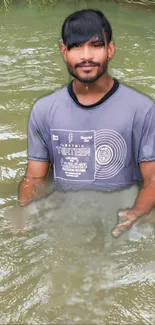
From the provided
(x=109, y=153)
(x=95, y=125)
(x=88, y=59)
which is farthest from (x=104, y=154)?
(x=88, y=59)

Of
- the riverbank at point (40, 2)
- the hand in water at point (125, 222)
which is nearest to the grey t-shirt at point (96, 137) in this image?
the hand in water at point (125, 222)

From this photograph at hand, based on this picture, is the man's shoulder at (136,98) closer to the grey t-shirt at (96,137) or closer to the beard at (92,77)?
the grey t-shirt at (96,137)

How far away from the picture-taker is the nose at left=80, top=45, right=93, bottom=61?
118 inches

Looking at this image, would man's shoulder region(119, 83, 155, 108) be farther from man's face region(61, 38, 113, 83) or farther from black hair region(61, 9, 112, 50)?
black hair region(61, 9, 112, 50)

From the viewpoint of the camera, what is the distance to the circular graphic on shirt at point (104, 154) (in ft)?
10.5

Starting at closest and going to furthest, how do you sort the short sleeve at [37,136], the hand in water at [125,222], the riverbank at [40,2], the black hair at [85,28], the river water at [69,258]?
the river water at [69,258] → the black hair at [85,28] → the hand in water at [125,222] → the short sleeve at [37,136] → the riverbank at [40,2]

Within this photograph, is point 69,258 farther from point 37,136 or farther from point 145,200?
point 37,136

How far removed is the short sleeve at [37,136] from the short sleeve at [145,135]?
0.59 meters

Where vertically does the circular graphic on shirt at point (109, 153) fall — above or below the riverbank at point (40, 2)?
above

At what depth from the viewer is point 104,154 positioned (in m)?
3.21

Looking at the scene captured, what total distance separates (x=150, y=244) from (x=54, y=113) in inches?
39.2

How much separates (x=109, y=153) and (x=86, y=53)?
63 cm

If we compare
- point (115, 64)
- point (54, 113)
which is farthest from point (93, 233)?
point (115, 64)

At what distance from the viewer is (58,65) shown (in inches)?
255
